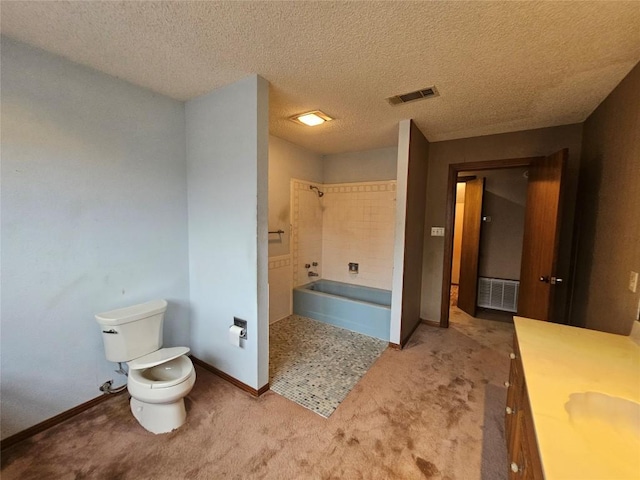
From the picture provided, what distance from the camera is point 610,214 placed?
2004mm

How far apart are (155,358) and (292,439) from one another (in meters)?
1.10

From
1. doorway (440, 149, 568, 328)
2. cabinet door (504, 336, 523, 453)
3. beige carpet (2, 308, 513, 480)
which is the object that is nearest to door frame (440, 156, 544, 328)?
doorway (440, 149, 568, 328)

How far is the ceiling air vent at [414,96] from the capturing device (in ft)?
6.82

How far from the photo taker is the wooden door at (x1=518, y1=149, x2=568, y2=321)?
2435 mm

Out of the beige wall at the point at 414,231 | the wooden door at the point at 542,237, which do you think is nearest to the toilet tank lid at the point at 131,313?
the beige wall at the point at 414,231

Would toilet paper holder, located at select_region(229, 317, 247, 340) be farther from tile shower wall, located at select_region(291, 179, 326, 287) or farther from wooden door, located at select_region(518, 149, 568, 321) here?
wooden door, located at select_region(518, 149, 568, 321)

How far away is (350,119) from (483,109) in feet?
3.90

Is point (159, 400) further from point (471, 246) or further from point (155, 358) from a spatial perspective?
point (471, 246)

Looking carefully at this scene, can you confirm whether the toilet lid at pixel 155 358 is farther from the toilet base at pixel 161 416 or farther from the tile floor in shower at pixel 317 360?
the tile floor in shower at pixel 317 360

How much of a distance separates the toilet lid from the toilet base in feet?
0.77

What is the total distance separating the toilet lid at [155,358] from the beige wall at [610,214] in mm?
2935

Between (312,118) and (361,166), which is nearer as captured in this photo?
(312,118)

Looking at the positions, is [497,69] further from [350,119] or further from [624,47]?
[350,119]

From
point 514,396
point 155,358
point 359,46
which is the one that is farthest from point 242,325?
point 359,46
